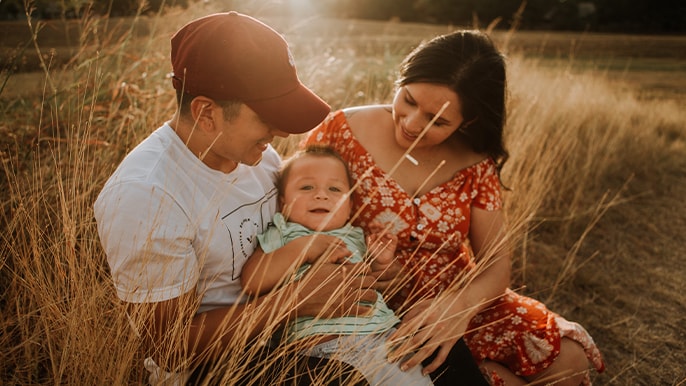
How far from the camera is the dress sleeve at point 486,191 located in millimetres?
2070

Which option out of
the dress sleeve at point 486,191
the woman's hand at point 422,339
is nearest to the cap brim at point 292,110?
the woman's hand at point 422,339

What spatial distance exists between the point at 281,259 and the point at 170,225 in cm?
44

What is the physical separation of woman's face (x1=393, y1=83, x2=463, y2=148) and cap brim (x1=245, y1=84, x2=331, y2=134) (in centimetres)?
55

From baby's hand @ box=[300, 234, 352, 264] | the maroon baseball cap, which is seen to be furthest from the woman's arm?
the maroon baseball cap

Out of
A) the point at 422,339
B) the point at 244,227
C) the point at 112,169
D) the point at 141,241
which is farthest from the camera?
the point at 112,169

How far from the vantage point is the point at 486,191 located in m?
2.08

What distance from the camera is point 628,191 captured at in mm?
4664

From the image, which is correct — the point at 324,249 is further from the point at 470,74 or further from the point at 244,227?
the point at 470,74

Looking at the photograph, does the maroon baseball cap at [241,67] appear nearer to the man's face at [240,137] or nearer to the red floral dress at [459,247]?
the man's face at [240,137]

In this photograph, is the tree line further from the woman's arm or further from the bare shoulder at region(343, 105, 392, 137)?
the woman's arm

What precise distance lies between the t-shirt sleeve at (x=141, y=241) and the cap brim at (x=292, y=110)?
413 mm

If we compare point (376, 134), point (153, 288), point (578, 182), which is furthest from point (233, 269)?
Result: point (578, 182)

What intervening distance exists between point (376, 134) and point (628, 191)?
12.5 feet

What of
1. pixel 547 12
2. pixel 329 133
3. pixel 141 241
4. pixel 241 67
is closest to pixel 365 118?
pixel 329 133
